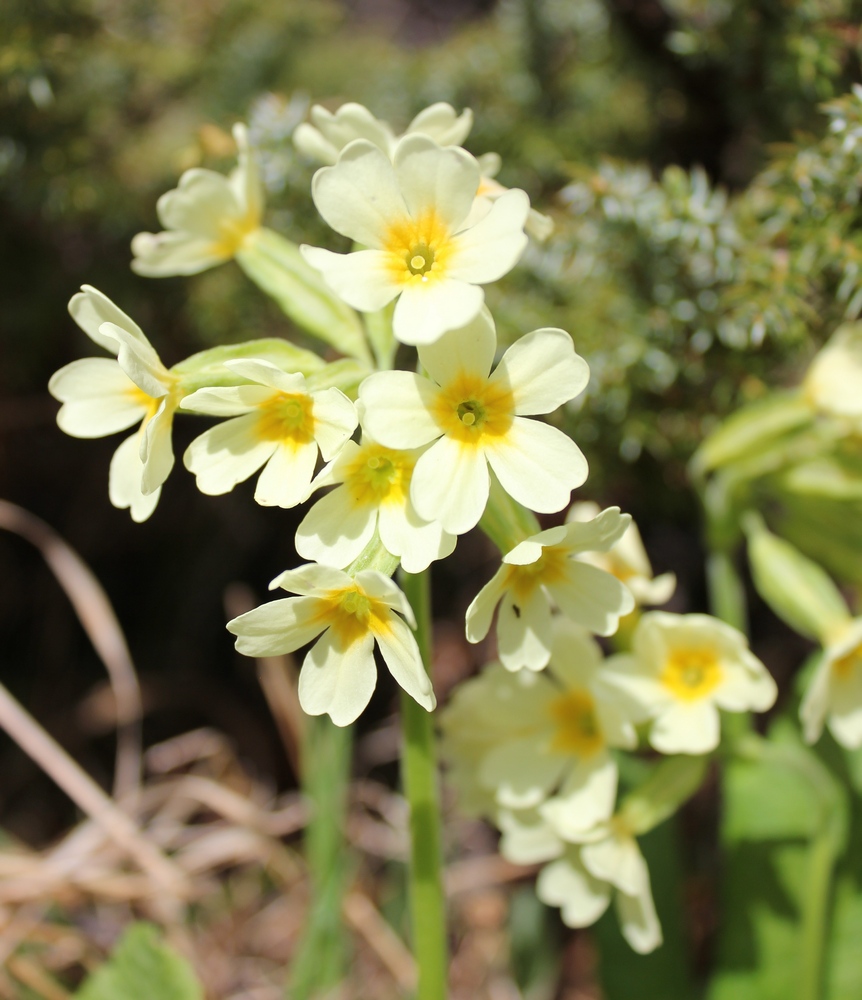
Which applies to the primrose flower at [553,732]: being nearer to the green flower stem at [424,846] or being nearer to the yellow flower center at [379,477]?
the green flower stem at [424,846]

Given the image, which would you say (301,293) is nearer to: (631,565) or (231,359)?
(231,359)

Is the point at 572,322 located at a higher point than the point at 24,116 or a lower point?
lower

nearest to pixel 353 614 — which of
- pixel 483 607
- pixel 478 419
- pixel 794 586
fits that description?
pixel 483 607

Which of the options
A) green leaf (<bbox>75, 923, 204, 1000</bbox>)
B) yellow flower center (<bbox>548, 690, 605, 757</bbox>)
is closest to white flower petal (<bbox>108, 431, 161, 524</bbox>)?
yellow flower center (<bbox>548, 690, 605, 757</bbox>)

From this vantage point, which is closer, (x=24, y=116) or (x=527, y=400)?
(x=527, y=400)

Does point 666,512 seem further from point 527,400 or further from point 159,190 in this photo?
point 159,190

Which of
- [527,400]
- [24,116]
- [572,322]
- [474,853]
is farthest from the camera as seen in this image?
[474,853]

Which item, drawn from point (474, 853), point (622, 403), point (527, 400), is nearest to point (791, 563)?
point (622, 403)

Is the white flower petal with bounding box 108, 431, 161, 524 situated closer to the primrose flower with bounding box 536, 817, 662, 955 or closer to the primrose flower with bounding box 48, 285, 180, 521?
the primrose flower with bounding box 48, 285, 180, 521
